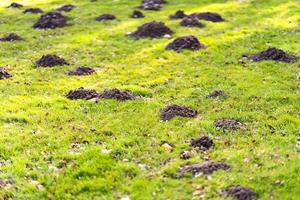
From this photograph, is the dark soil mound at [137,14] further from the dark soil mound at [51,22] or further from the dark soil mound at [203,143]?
the dark soil mound at [203,143]

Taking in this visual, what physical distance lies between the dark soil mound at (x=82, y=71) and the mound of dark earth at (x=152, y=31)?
925cm

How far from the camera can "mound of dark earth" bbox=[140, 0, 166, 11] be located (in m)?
51.6

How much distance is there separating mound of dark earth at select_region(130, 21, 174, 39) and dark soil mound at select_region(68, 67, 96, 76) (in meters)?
9.25

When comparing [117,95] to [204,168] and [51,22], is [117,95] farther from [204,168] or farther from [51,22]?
[51,22]

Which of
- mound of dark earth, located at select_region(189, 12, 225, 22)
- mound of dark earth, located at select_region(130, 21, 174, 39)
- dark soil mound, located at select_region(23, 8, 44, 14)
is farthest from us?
dark soil mound, located at select_region(23, 8, 44, 14)

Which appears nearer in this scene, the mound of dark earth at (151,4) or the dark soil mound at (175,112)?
the dark soil mound at (175,112)

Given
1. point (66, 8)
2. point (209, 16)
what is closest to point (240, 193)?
point (209, 16)

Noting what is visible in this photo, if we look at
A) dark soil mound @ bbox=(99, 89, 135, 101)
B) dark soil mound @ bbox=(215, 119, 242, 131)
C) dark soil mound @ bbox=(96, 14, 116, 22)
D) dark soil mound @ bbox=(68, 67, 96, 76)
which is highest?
dark soil mound @ bbox=(215, 119, 242, 131)

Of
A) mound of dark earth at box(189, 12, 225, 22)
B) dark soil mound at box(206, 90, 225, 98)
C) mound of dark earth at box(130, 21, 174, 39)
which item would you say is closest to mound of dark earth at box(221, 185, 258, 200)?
dark soil mound at box(206, 90, 225, 98)

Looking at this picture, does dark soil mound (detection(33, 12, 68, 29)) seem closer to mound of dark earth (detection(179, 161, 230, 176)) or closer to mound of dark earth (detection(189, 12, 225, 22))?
mound of dark earth (detection(189, 12, 225, 22))

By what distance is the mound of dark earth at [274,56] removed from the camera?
31.5 meters

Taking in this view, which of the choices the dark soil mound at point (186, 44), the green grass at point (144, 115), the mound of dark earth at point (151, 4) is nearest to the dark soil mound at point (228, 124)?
the green grass at point (144, 115)

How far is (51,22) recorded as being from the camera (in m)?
43.9

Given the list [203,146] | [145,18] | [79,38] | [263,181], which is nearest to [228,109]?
[203,146]
